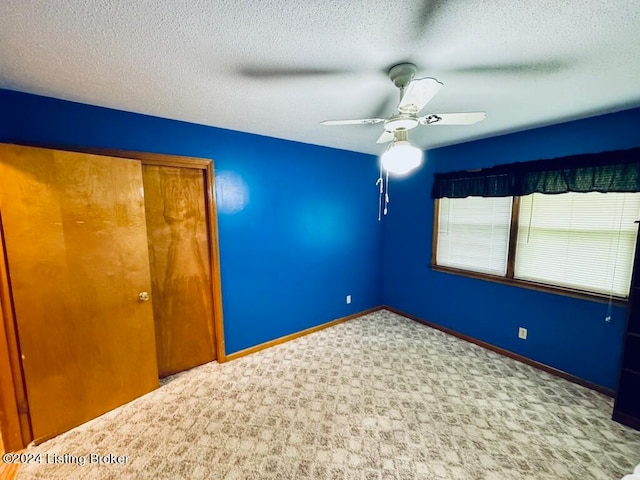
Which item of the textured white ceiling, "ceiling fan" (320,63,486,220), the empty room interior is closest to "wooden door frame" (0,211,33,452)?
the empty room interior

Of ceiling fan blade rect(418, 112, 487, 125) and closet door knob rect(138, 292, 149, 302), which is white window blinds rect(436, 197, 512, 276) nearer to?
ceiling fan blade rect(418, 112, 487, 125)

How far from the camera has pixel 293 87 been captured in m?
1.64

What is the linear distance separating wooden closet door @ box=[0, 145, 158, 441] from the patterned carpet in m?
0.28

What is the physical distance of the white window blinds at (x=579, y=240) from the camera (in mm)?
2090

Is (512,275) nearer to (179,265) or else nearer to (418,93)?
(418,93)

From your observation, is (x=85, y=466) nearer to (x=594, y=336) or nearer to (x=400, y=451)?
(x=400, y=451)

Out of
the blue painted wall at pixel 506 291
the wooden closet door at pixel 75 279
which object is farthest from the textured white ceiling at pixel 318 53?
the wooden closet door at pixel 75 279

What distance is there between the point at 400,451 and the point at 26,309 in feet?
8.32

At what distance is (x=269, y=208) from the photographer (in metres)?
2.83

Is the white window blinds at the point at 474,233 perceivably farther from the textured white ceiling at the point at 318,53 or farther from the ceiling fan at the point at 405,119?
the ceiling fan at the point at 405,119

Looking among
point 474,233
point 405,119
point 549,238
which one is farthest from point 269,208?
point 549,238

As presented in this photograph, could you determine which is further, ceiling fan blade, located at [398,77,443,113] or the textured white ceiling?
ceiling fan blade, located at [398,77,443,113]

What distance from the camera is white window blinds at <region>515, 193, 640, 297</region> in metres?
2.09

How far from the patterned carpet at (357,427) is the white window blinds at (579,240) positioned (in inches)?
37.5
